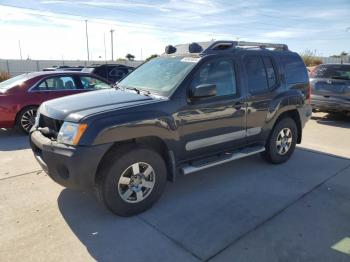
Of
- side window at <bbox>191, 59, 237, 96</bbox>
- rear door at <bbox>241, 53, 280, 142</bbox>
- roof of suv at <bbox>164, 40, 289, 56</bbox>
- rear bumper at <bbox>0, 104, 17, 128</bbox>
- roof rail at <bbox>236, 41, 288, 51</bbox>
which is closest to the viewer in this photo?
side window at <bbox>191, 59, 237, 96</bbox>

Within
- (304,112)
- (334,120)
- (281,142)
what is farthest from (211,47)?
(334,120)

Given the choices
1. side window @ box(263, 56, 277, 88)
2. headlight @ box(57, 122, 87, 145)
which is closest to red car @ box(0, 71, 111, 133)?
headlight @ box(57, 122, 87, 145)

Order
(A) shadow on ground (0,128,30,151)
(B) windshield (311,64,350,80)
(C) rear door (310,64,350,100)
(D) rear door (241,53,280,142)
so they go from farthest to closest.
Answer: (B) windshield (311,64,350,80)
(C) rear door (310,64,350,100)
(A) shadow on ground (0,128,30,151)
(D) rear door (241,53,280,142)

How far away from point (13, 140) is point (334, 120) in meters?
8.67

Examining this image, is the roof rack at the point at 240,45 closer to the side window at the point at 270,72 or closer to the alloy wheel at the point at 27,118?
the side window at the point at 270,72

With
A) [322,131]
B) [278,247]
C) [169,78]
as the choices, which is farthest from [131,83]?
[322,131]

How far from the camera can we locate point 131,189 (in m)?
3.73

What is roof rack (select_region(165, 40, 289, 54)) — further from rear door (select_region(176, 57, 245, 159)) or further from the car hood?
the car hood

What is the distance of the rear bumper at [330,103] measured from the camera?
9164 mm

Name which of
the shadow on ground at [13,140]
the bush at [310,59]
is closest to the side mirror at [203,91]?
the shadow on ground at [13,140]

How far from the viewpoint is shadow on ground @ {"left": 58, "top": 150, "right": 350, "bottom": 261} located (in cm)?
315

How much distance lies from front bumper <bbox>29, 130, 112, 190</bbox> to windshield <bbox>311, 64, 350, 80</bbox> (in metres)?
8.48

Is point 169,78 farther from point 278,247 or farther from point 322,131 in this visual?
point 322,131

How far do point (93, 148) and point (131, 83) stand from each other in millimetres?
1746
